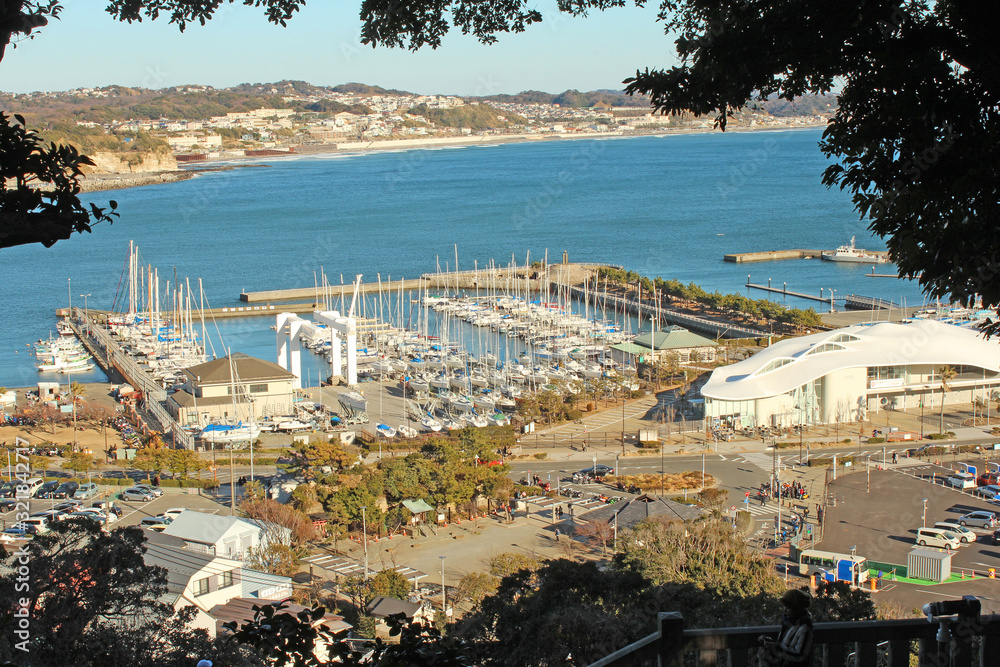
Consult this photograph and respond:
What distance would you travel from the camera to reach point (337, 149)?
12344cm

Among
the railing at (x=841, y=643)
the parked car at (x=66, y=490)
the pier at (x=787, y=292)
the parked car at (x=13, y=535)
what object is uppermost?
the railing at (x=841, y=643)

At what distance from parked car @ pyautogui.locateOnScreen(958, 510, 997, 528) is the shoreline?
57.6 metres

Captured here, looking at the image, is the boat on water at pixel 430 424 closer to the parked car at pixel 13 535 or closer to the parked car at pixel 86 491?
the parked car at pixel 86 491

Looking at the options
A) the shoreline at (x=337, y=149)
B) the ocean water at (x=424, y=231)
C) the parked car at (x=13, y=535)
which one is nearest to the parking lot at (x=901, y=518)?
the parked car at (x=13, y=535)

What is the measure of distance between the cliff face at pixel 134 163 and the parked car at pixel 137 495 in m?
66.4

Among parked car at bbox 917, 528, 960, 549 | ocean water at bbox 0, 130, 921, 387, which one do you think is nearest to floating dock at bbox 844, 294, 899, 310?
ocean water at bbox 0, 130, 921, 387

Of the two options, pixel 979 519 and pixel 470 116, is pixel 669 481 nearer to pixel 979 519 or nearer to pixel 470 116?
pixel 979 519

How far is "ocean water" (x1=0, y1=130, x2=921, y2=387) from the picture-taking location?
3578 cm

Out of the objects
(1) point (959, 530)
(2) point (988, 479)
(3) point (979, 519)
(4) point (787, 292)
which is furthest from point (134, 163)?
(1) point (959, 530)

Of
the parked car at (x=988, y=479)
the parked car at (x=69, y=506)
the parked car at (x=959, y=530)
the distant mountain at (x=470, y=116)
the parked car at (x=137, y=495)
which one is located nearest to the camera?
the parked car at (x=959, y=530)

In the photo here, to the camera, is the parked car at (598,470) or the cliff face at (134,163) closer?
the parked car at (598,470)

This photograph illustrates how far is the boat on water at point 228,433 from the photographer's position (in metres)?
16.2

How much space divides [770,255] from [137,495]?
3380cm

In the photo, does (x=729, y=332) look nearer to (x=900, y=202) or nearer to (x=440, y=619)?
(x=440, y=619)
